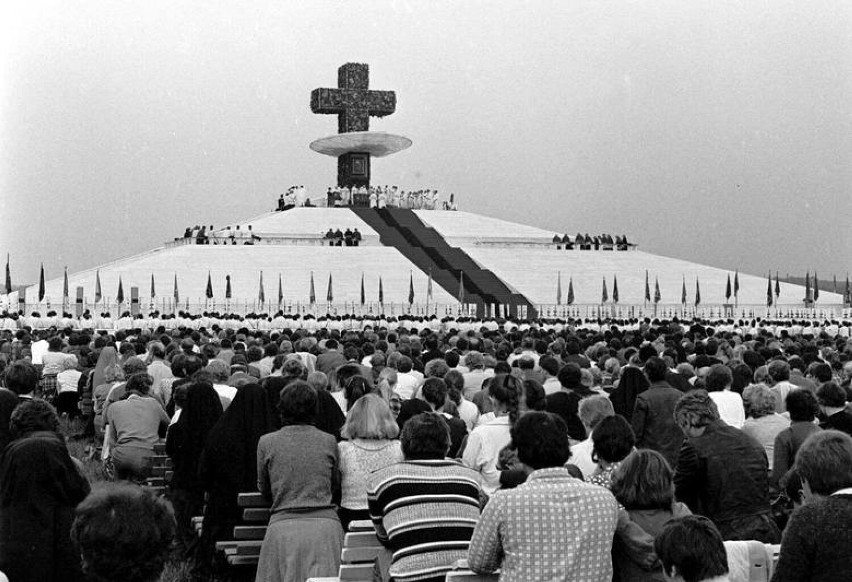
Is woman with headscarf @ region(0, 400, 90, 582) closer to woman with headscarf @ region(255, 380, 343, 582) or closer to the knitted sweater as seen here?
woman with headscarf @ region(255, 380, 343, 582)

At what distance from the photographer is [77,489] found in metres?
4.71

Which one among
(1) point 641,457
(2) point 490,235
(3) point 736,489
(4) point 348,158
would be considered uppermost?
(4) point 348,158

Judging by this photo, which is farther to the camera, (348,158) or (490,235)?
(348,158)

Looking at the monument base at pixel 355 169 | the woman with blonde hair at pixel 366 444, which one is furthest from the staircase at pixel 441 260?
the woman with blonde hair at pixel 366 444

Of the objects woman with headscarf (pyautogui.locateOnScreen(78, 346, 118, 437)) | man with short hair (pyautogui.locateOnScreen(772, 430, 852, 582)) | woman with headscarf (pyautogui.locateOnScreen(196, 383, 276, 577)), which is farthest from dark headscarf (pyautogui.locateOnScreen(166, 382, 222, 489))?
man with short hair (pyautogui.locateOnScreen(772, 430, 852, 582))

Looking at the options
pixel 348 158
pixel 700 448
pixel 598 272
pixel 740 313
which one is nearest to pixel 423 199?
pixel 348 158

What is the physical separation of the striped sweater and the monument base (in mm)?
57084

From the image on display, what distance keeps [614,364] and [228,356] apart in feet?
13.2

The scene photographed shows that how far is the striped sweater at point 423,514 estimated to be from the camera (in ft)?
14.6

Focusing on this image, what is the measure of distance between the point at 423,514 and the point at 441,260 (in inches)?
1582

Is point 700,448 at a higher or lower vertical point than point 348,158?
lower

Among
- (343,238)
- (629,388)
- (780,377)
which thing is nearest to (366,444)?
(629,388)

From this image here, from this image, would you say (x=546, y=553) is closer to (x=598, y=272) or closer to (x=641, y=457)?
(x=641, y=457)

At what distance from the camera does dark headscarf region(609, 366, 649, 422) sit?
8367 mm
